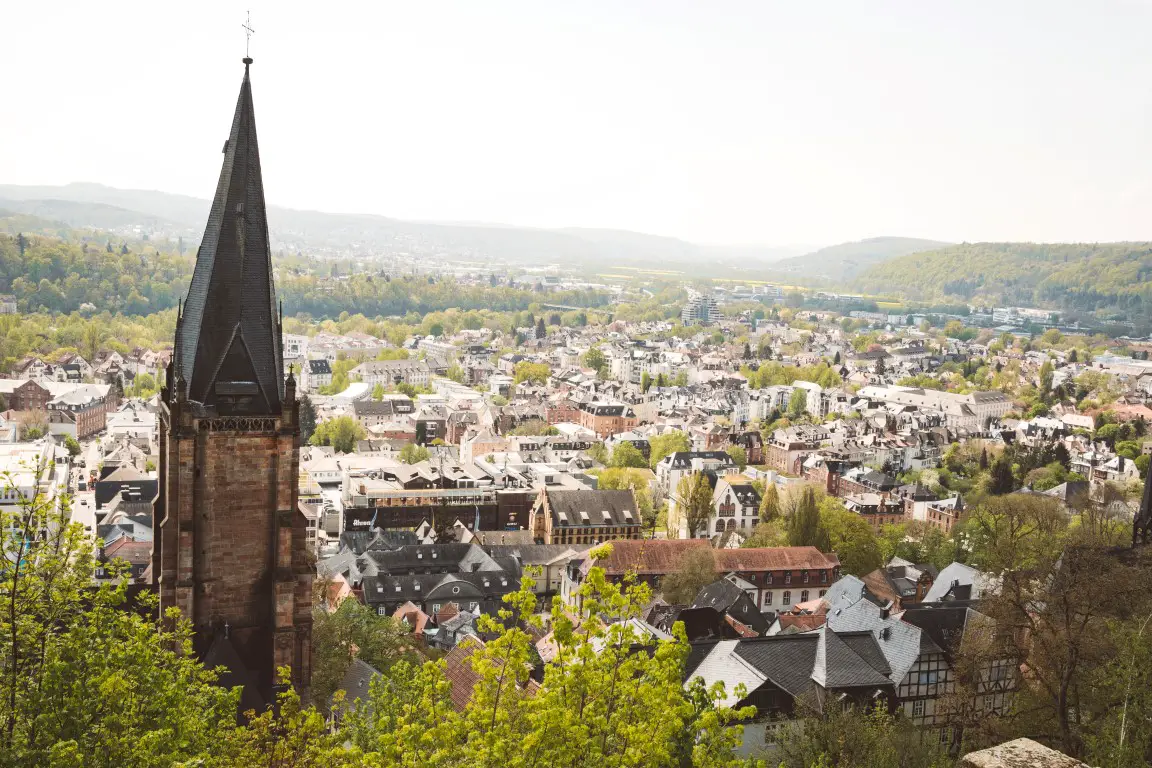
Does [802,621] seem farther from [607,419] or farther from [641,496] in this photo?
[607,419]

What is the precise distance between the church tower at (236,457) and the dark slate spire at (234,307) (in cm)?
2

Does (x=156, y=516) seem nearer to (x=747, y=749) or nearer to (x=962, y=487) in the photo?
(x=747, y=749)

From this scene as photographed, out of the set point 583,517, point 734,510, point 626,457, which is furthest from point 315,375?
point 734,510

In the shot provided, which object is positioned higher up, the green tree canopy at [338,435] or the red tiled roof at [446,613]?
the red tiled roof at [446,613]

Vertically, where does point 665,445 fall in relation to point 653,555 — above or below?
below

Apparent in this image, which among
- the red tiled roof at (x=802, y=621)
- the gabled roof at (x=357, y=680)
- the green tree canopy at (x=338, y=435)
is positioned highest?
the gabled roof at (x=357, y=680)

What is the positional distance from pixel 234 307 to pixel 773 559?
49775 millimetres

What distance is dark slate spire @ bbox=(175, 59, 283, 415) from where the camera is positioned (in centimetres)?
2523

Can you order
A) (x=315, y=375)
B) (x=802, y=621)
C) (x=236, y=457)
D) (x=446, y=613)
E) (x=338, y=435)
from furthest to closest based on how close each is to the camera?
(x=315, y=375) < (x=338, y=435) < (x=446, y=613) < (x=802, y=621) < (x=236, y=457)

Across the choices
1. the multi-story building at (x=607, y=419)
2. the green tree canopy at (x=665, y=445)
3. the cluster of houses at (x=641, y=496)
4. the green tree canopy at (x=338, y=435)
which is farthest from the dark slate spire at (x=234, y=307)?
the multi-story building at (x=607, y=419)

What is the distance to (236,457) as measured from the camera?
25.5 meters

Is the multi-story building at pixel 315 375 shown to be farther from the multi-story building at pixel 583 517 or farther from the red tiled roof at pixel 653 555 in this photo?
the red tiled roof at pixel 653 555

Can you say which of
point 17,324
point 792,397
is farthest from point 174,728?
point 17,324

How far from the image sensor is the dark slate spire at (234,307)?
25234mm
